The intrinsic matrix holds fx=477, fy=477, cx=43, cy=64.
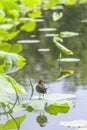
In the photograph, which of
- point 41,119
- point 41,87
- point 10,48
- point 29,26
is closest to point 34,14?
point 29,26

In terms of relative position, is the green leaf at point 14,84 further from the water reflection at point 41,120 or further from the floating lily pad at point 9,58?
the floating lily pad at point 9,58

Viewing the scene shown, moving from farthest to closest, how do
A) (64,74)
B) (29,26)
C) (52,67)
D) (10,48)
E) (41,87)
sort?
(29,26) < (10,48) < (52,67) < (64,74) < (41,87)

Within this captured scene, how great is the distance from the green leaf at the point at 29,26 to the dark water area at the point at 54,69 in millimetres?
47

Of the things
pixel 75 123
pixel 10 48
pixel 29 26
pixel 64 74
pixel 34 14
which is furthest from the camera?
pixel 34 14

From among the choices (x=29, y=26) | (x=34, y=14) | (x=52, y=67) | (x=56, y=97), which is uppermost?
(x=56, y=97)

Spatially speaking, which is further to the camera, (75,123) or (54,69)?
(54,69)

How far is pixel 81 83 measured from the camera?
8.30ft

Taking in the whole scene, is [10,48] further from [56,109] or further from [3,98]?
[3,98]

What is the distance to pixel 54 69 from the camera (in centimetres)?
292

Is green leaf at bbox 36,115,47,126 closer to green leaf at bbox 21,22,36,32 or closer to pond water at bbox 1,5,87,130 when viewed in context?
pond water at bbox 1,5,87,130

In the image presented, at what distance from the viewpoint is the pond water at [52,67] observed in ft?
6.32

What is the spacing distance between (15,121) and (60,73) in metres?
0.97

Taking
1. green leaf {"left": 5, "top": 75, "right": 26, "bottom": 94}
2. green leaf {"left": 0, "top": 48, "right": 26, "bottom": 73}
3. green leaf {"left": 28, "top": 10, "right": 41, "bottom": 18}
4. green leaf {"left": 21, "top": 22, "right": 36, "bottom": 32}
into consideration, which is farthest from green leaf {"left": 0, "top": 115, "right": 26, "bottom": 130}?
green leaf {"left": 28, "top": 10, "right": 41, "bottom": 18}

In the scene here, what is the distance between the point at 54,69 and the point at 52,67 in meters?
0.07
